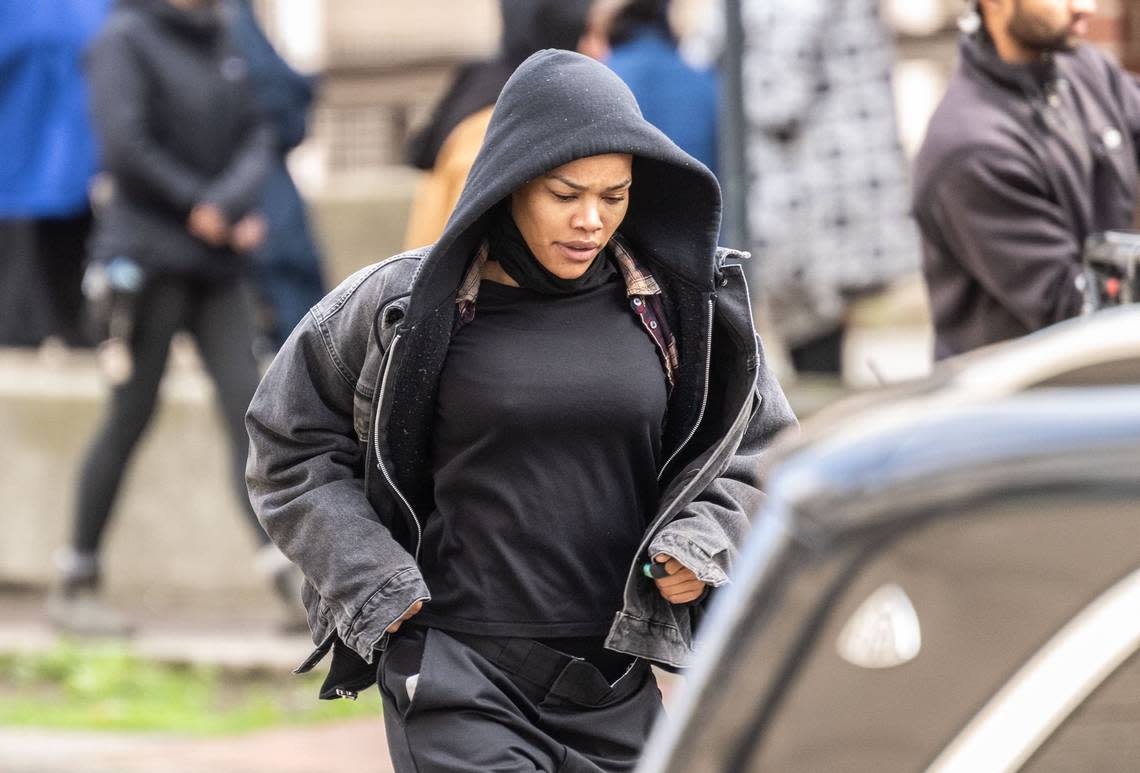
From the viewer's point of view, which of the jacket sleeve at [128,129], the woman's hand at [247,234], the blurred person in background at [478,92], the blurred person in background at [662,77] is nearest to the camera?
the blurred person in background at [478,92]

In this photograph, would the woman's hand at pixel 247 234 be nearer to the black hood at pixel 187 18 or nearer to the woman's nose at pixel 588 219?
the black hood at pixel 187 18

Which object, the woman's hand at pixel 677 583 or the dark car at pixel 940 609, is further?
the woman's hand at pixel 677 583

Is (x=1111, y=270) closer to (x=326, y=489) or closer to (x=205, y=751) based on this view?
Result: (x=326, y=489)

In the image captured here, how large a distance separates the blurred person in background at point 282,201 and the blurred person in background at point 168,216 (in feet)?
2.27

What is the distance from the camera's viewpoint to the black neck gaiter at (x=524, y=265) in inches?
132

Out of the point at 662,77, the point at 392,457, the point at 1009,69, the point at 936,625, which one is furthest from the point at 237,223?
the point at 936,625

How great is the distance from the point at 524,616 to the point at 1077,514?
1.79m

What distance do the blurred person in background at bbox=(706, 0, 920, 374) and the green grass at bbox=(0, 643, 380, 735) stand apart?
192 cm

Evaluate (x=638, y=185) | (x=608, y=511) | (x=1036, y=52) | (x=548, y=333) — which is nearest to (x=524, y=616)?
(x=608, y=511)

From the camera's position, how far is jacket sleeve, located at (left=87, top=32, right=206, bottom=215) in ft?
22.7

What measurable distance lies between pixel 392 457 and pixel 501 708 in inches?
16.6

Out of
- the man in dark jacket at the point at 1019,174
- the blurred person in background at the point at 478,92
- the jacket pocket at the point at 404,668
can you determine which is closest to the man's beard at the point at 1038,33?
the man in dark jacket at the point at 1019,174

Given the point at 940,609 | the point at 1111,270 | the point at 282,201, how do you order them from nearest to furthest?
the point at 940,609 → the point at 1111,270 → the point at 282,201

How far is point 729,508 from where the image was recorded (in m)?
3.34
